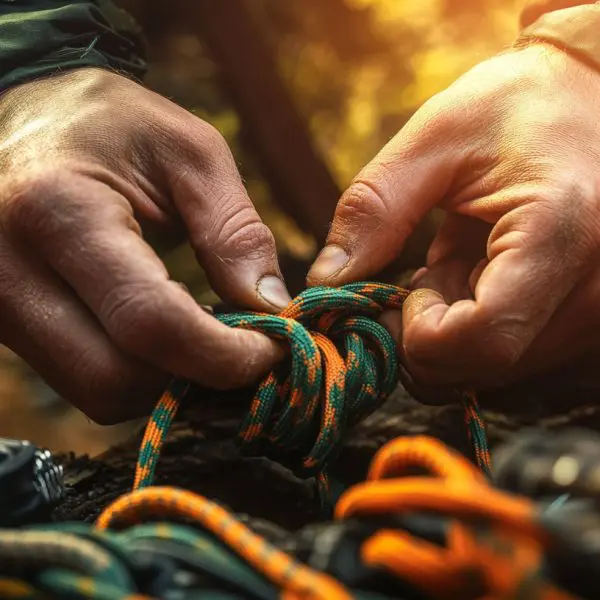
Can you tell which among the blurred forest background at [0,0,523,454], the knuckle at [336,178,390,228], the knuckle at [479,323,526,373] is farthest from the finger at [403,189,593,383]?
the blurred forest background at [0,0,523,454]

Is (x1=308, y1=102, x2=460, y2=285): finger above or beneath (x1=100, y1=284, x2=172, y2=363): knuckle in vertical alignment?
above

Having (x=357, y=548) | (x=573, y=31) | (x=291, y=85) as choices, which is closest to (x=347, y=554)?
(x=357, y=548)

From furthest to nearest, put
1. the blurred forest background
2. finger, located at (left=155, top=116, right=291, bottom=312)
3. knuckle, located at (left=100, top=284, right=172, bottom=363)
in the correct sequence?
→ the blurred forest background, finger, located at (left=155, top=116, right=291, bottom=312), knuckle, located at (left=100, top=284, right=172, bottom=363)

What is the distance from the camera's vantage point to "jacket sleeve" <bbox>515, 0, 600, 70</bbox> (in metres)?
0.71

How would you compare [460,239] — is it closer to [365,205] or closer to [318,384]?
[365,205]

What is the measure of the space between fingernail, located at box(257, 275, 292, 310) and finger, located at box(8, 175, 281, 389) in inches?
2.1

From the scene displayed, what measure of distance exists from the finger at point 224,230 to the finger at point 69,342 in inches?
4.1

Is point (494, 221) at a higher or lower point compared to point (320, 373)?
higher

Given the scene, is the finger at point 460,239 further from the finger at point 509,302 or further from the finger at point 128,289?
the finger at point 128,289

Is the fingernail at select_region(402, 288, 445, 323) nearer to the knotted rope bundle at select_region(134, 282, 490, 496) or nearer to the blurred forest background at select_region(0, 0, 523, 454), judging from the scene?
the knotted rope bundle at select_region(134, 282, 490, 496)

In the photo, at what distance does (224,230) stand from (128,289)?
13 cm

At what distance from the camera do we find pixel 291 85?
3.46 feet

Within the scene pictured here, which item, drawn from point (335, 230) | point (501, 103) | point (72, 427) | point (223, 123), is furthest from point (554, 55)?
point (72, 427)

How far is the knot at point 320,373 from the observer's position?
0.56 m
